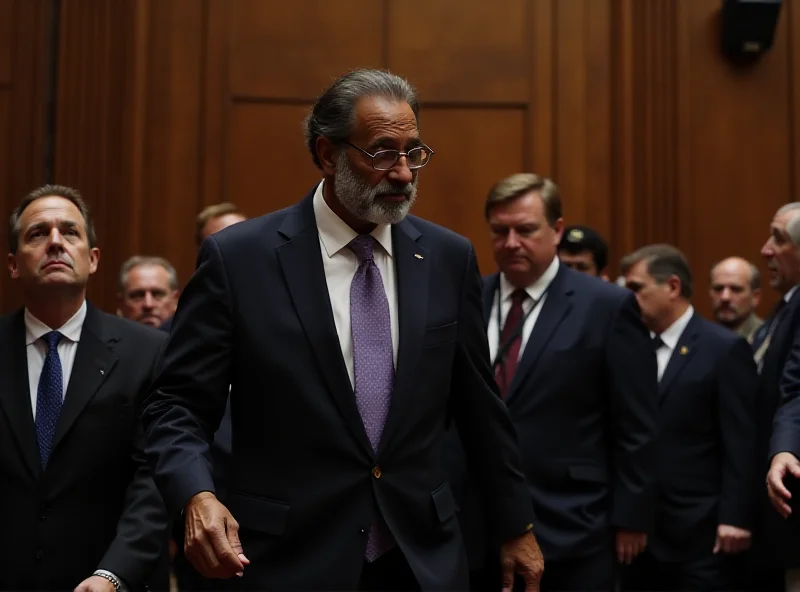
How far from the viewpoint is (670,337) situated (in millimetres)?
4895

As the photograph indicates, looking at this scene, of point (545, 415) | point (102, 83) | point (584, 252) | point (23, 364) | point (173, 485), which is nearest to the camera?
point (173, 485)

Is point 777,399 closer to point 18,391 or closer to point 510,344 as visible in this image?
point 510,344

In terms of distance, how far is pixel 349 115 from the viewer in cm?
266

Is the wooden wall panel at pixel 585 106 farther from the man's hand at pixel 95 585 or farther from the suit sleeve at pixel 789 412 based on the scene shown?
the man's hand at pixel 95 585

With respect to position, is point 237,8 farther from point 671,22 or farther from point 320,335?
point 320,335

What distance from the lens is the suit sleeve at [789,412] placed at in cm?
337

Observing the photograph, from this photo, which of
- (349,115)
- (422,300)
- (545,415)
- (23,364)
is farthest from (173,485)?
(545,415)

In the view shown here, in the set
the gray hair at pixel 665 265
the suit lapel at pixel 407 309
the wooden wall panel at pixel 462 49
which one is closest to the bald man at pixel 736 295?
the gray hair at pixel 665 265

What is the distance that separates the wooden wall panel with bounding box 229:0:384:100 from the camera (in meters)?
Answer: 6.24

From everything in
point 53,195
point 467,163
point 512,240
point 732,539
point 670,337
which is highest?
point 467,163

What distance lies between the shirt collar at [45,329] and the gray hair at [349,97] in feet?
3.61

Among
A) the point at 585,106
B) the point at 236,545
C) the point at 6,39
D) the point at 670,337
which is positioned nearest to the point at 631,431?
the point at 670,337

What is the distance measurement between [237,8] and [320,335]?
13.4 ft

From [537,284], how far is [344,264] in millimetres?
1666
